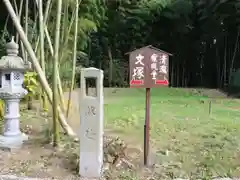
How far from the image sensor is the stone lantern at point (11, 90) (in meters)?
4.04

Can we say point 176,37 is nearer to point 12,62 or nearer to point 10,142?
point 12,62

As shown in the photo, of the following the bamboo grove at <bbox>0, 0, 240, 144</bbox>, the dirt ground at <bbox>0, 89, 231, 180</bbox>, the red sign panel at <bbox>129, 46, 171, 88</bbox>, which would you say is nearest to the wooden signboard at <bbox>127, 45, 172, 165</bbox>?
the red sign panel at <bbox>129, 46, 171, 88</bbox>

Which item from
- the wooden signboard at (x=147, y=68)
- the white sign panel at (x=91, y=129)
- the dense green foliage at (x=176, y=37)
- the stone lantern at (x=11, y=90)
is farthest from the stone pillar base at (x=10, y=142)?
the dense green foliage at (x=176, y=37)

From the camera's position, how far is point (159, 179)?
3.33 metres

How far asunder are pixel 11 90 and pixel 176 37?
14807 mm

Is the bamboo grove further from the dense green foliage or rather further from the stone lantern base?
the stone lantern base

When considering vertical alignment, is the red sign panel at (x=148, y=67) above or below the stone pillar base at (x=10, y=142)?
above

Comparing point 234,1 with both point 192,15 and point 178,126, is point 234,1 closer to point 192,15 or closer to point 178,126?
point 192,15

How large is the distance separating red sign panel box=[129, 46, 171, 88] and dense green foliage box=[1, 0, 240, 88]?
11370mm

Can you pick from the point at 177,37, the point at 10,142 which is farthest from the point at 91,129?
the point at 177,37

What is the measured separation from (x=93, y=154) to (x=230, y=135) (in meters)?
2.25

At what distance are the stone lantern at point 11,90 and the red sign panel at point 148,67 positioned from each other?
138 cm

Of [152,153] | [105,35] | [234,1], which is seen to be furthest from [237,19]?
[152,153]

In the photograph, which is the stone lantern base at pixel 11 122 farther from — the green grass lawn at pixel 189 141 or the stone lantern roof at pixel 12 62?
the green grass lawn at pixel 189 141
